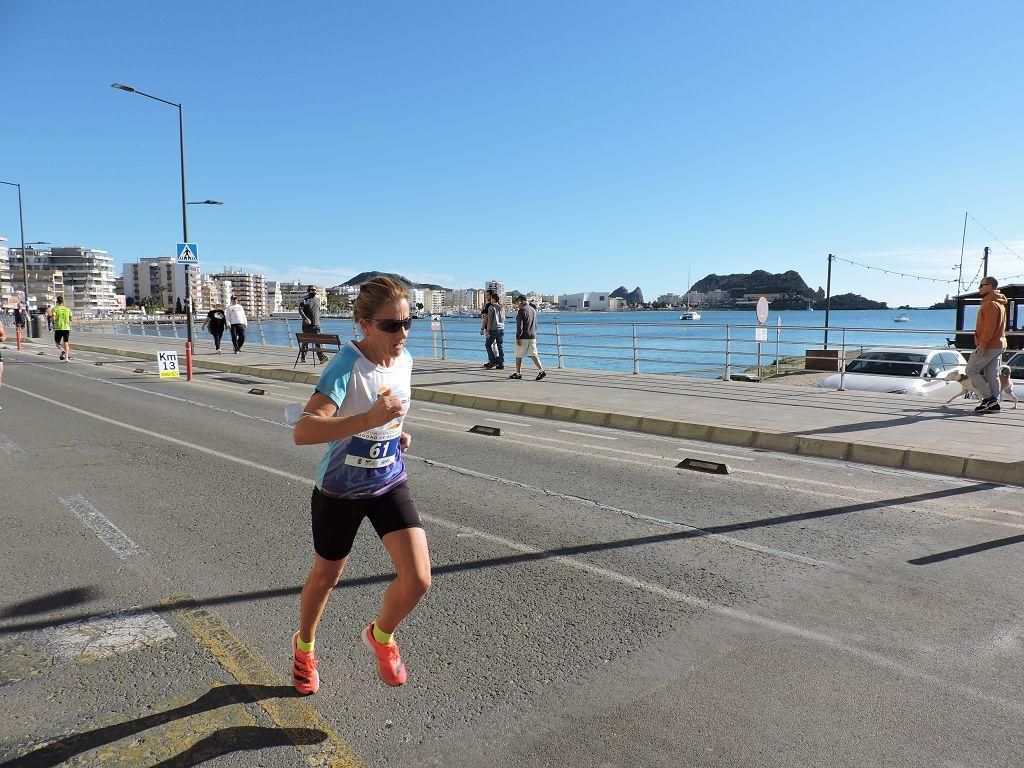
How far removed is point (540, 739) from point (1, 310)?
240ft

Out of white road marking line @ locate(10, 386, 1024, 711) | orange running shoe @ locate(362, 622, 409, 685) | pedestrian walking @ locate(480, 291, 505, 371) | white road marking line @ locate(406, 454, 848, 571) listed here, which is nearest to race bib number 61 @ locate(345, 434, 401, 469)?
orange running shoe @ locate(362, 622, 409, 685)

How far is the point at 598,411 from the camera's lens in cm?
1098

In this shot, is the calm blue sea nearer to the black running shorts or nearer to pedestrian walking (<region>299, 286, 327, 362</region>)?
pedestrian walking (<region>299, 286, 327, 362</region>)

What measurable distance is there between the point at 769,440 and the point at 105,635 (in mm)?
7451

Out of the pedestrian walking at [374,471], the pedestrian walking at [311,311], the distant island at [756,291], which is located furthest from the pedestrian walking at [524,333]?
the distant island at [756,291]

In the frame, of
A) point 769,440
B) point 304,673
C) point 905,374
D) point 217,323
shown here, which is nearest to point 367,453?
point 304,673

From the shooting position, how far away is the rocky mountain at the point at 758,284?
125 metres

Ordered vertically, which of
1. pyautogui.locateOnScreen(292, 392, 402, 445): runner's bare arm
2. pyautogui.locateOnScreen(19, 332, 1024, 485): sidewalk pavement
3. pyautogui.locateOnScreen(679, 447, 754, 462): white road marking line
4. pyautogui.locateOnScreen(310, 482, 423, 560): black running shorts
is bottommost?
pyautogui.locateOnScreen(679, 447, 754, 462): white road marking line

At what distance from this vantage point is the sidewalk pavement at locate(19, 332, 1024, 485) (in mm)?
7793

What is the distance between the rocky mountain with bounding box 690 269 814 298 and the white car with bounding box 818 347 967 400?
347 ft

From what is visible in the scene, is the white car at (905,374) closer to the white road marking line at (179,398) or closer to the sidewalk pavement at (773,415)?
the sidewalk pavement at (773,415)

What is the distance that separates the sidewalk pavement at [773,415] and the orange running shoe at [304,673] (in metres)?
6.80

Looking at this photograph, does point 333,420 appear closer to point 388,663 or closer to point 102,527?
point 388,663

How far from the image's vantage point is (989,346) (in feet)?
32.2
